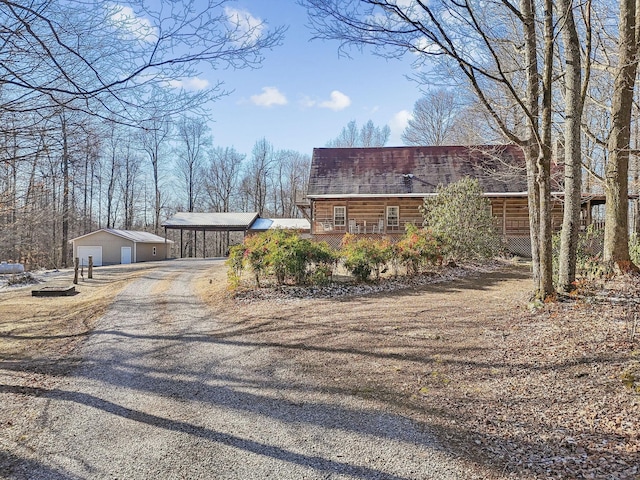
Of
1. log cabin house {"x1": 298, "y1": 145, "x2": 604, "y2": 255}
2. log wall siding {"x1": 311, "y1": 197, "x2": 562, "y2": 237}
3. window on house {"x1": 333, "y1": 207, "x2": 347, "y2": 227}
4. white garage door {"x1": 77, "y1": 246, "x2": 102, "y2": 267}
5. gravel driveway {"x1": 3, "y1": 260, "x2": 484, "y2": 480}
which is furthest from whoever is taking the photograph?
white garage door {"x1": 77, "y1": 246, "x2": 102, "y2": 267}

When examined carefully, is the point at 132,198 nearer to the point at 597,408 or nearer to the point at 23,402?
the point at 23,402

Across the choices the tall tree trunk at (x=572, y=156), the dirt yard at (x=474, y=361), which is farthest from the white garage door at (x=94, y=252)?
the tall tree trunk at (x=572, y=156)

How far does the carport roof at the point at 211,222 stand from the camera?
30.3 m

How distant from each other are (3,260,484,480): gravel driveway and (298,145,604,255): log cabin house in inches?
667

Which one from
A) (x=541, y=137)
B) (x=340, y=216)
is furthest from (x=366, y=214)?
(x=541, y=137)

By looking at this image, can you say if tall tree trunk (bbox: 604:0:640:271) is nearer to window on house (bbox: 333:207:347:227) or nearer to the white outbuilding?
window on house (bbox: 333:207:347:227)

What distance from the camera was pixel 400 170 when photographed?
74.5 ft

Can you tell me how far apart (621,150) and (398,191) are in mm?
14621

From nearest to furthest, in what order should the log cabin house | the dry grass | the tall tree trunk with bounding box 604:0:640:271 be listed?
the dry grass → the tall tree trunk with bounding box 604:0:640:271 → the log cabin house

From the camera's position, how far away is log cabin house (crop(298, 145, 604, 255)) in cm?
2072

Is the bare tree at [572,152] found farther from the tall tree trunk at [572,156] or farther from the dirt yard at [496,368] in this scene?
the dirt yard at [496,368]

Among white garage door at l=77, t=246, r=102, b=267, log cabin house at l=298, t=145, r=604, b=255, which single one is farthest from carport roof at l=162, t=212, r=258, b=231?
log cabin house at l=298, t=145, r=604, b=255

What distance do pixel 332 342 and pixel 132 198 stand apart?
43280 mm

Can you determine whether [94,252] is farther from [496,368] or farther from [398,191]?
[496,368]
